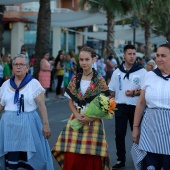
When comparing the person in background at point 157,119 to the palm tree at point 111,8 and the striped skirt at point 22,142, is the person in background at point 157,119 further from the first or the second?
the palm tree at point 111,8

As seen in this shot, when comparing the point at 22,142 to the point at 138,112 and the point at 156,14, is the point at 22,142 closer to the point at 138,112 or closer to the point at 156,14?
the point at 138,112

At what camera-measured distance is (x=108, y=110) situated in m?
6.03

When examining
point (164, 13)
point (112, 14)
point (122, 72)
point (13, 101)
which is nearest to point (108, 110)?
point (13, 101)

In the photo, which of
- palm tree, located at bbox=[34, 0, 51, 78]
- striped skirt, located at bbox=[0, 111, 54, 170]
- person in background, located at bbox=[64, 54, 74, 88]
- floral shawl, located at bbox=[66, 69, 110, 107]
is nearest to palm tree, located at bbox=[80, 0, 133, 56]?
palm tree, located at bbox=[34, 0, 51, 78]

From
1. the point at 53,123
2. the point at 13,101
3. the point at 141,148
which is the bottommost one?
the point at 53,123

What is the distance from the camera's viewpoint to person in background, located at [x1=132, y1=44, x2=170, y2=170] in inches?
207

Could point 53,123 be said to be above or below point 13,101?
below

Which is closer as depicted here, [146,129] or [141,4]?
[146,129]

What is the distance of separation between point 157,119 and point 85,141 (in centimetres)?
123

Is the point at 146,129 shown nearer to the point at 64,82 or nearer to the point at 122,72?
the point at 122,72

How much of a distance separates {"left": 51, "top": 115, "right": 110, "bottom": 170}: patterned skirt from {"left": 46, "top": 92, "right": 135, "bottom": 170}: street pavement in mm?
1783

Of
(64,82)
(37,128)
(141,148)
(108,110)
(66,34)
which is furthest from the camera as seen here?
(66,34)

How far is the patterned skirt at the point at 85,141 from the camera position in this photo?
20.3ft

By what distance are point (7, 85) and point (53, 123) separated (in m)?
6.83
